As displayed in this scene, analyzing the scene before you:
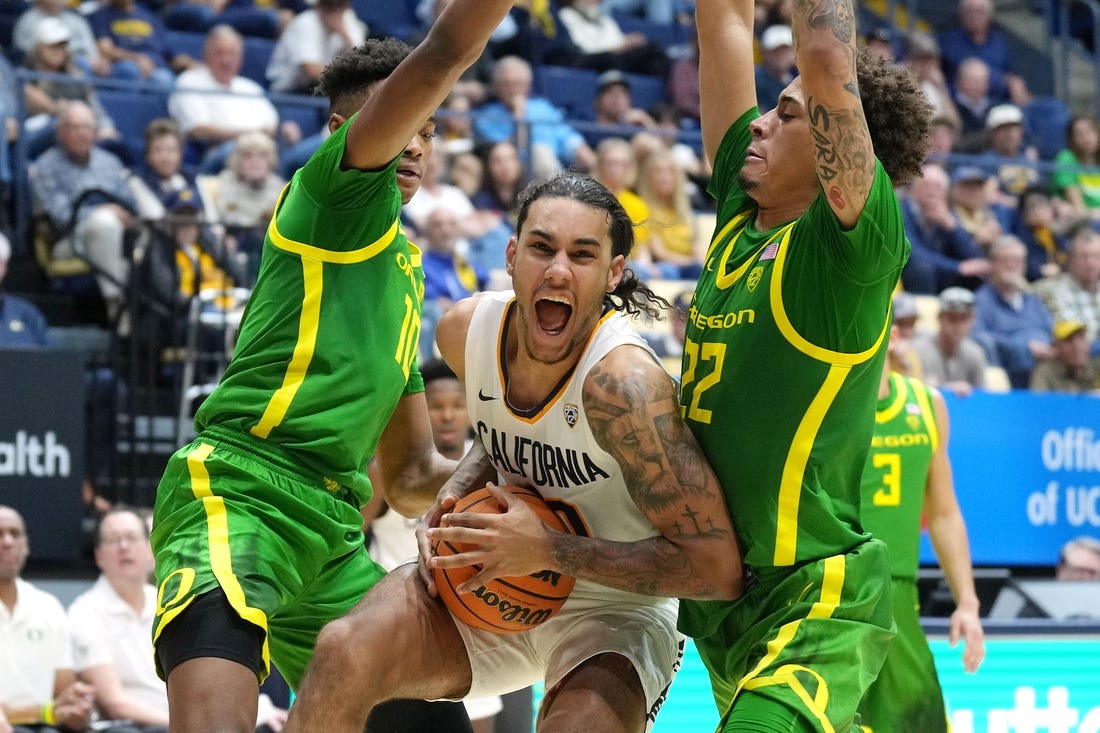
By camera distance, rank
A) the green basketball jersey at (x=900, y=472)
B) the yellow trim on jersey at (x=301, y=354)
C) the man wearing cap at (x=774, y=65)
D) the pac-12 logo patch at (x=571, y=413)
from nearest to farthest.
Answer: the pac-12 logo patch at (x=571, y=413) < the yellow trim on jersey at (x=301, y=354) < the green basketball jersey at (x=900, y=472) < the man wearing cap at (x=774, y=65)

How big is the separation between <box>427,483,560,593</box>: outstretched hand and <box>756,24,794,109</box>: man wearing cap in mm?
10143

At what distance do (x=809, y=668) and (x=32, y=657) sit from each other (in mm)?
4597

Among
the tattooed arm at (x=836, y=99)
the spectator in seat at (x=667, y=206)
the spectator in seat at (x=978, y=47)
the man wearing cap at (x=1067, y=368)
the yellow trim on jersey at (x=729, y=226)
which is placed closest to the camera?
the tattooed arm at (x=836, y=99)

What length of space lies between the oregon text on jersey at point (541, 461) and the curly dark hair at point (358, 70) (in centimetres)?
102

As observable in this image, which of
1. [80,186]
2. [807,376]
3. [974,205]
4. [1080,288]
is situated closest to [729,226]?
[807,376]

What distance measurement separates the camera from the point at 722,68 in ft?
14.6

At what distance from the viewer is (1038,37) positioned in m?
17.2

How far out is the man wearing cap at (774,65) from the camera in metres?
13.5

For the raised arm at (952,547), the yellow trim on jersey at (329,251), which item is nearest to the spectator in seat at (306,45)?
the raised arm at (952,547)

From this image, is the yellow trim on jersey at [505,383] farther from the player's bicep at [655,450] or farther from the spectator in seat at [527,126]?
the spectator in seat at [527,126]

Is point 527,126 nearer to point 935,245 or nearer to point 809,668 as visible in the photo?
point 935,245

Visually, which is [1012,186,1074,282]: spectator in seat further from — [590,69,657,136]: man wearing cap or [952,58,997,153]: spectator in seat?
[590,69,657,136]: man wearing cap

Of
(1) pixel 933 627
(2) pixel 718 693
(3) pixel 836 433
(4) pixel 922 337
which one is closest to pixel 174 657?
(2) pixel 718 693

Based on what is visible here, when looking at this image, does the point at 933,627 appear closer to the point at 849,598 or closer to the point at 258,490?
the point at 849,598
